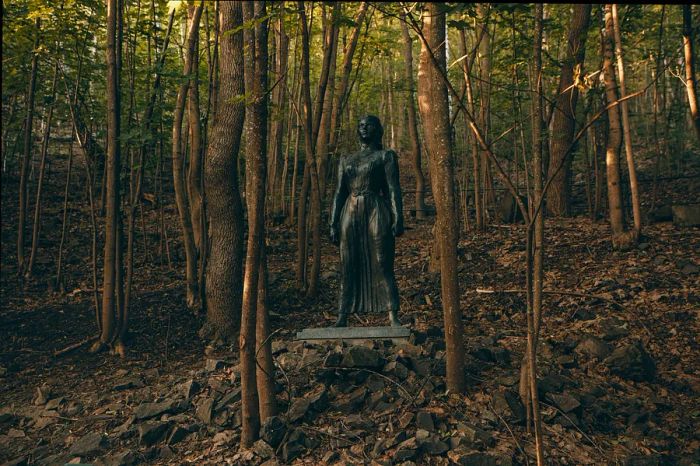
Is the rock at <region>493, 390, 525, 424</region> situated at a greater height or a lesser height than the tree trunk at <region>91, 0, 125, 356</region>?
lesser

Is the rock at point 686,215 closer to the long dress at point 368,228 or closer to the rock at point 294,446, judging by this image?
the long dress at point 368,228

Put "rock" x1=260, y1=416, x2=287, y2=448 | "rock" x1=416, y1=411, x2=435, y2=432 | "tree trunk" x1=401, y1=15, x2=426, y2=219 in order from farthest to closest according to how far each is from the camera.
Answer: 1. "tree trunk" x1=401, y1=15, x2=426, y2=219
2. "rock" x1=416, y1=411, x2=435, y2=432
3. "rock" x1=260, y1=416, x2=287, y2=448

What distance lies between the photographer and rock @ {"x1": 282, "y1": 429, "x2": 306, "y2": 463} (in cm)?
429

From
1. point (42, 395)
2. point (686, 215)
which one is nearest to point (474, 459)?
point (42, 395)

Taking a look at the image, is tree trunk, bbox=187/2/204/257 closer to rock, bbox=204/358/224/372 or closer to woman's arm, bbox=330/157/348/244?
rock, bbox=204/358/224/372

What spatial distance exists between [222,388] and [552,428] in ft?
10.2

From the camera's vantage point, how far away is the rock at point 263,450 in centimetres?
427

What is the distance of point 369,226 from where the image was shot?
6121 millimetres

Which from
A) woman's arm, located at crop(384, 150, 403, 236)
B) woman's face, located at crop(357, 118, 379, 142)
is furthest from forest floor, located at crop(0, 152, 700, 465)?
woman's face, located at crop(357, 118, 379, 142)

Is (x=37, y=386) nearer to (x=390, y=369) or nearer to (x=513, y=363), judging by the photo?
(x=390, y=369)

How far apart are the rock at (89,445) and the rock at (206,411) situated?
836mm

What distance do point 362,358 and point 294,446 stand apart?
1230 mm

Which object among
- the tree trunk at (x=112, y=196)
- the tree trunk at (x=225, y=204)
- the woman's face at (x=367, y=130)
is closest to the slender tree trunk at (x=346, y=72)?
the tree trunk at (x=225, y=204)

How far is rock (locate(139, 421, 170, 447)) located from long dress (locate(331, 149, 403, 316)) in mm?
2162
